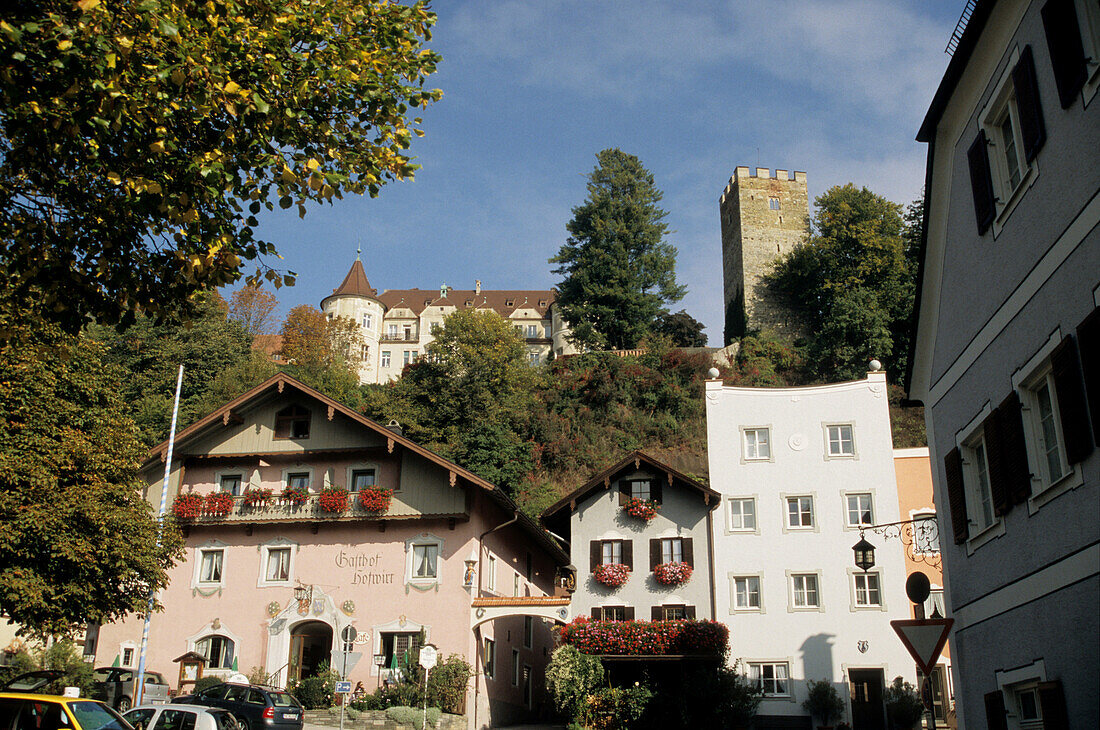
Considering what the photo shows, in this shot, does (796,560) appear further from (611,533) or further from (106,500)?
(106,500)

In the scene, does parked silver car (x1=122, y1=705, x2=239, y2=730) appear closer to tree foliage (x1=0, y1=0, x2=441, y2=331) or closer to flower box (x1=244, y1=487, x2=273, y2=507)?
tree foliage (x1=0, y1=0, x2=441, y2=331)

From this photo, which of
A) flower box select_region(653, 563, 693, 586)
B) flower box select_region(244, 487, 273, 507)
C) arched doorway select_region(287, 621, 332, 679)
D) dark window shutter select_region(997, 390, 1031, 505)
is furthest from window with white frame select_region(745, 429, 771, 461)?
dark window shutter select_region(997, 390, 1031, 505)

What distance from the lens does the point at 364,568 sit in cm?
2956

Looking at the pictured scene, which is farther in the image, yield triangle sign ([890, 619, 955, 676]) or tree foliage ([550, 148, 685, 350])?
tree foliage ([550, 148, 685, 350])

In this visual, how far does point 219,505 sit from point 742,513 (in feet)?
56.0

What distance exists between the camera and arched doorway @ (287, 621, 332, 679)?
29.0 m

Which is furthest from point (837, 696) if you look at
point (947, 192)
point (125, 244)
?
point (125, 244)

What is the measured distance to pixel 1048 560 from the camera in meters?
9.36

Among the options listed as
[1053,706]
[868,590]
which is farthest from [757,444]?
[1053,706]

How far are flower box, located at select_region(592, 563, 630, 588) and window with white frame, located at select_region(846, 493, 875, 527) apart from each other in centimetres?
742

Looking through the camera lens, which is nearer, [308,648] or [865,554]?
[865,554]

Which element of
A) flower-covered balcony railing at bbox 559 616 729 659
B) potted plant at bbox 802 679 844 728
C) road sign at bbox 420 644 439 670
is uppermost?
flower-covered balcony railing at bbox 559 616 729 659

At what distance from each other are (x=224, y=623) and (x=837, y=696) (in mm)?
18998

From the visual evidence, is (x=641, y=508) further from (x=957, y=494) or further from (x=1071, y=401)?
(x=1071, y=401)
